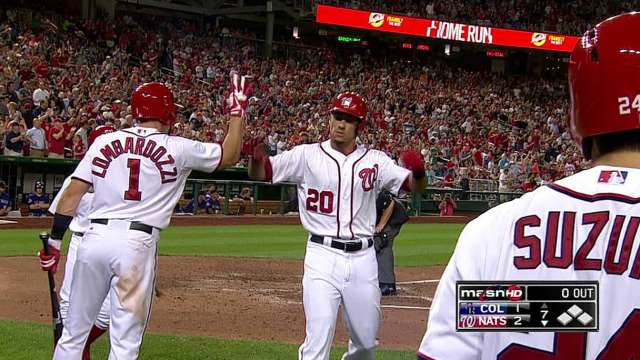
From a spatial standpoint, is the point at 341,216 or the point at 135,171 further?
the point at 341,216

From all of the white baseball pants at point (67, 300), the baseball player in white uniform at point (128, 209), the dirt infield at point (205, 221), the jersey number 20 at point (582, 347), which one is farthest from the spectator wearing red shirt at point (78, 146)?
the jersey number 20 at point (582, 347)

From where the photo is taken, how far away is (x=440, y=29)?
108 ft

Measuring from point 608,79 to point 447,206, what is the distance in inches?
834

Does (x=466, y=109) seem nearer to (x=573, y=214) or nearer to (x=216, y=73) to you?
(x=216, y=73)

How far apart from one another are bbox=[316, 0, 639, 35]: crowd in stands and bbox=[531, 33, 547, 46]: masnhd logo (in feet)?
2.00

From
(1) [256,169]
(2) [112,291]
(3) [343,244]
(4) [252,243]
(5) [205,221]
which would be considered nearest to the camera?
(2) [112,291]

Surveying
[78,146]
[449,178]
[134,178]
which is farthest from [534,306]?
[449,178]

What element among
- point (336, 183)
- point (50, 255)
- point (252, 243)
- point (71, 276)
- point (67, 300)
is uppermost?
point (336, 183)

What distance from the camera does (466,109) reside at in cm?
3092

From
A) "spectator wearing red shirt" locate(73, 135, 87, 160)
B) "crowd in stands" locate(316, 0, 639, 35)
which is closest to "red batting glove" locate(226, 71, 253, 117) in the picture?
"spectator wearing red shirt" locate(73, 135, 87, 160)

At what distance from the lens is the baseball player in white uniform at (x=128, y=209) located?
14.7 ft

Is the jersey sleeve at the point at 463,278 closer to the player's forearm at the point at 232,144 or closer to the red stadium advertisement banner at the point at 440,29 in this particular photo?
Result: the player's forearm at the point at 232,144

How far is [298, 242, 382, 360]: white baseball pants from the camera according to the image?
4699 millimetres

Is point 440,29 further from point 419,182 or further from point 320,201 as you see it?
point 320,201
